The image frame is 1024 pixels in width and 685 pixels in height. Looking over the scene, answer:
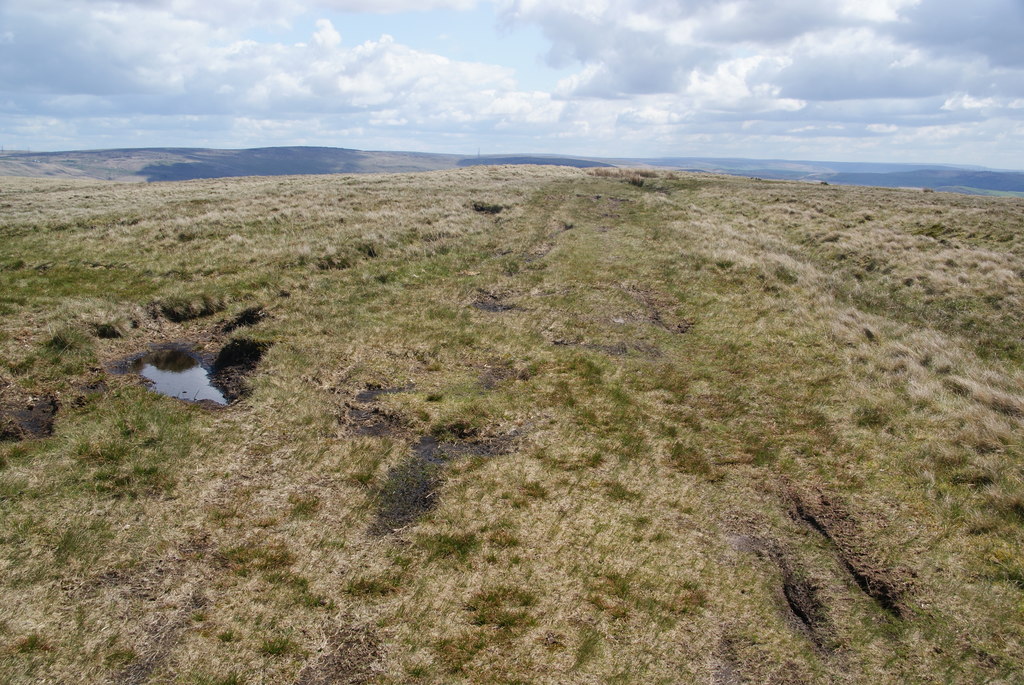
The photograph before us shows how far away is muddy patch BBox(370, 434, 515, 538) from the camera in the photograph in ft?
30.5

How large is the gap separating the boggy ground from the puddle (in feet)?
2.14

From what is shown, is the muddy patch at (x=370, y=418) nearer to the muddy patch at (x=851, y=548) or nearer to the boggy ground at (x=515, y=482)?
the boggy ground at (x=515, y=482)

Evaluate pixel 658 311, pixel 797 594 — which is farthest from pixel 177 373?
pixel 658 311

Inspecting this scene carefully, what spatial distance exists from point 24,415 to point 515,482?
10842 millimetres

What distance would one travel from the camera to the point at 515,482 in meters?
10.2

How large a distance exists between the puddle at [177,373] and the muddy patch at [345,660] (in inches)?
317

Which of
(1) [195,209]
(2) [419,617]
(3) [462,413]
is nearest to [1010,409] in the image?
(3) [462,413]

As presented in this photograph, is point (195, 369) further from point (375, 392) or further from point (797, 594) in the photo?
point (797, 594)

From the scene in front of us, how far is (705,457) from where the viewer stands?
11273 millimetres

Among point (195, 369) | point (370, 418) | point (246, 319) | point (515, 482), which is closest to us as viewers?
point (515, 482)

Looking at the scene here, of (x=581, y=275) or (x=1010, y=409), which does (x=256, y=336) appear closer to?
(x=581, y=275)

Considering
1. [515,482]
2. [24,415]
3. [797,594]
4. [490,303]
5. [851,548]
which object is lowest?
[797,594]

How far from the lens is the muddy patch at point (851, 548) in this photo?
7.88 meters

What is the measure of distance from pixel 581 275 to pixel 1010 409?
15.0m
